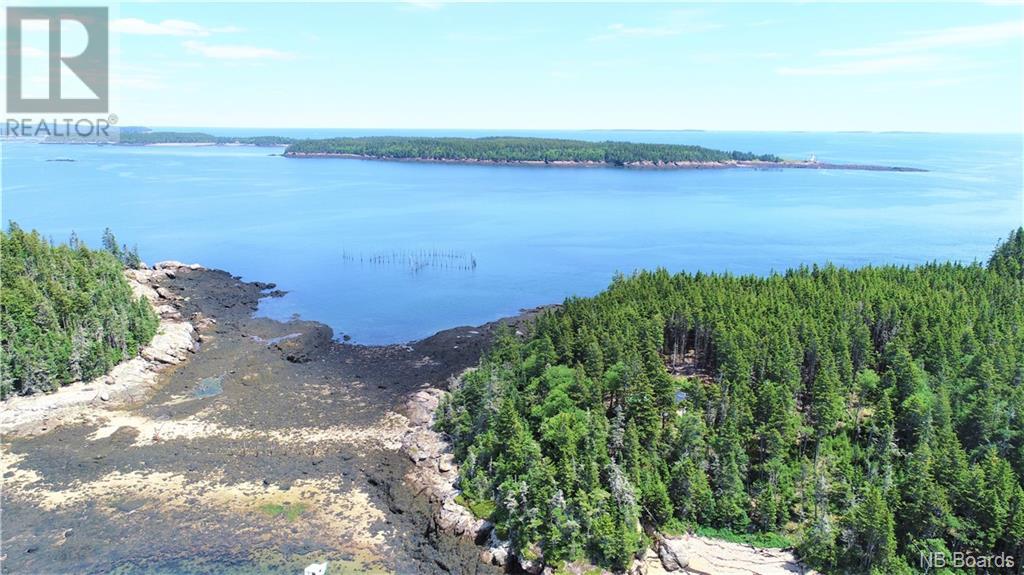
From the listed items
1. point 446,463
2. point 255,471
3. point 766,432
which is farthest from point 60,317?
point 766,432

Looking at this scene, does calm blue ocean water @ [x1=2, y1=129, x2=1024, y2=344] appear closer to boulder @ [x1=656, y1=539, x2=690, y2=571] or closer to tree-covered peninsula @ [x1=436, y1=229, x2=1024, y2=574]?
tree-covered peninsula @ [x1=436, y1=229, x2=1024, y2=574]

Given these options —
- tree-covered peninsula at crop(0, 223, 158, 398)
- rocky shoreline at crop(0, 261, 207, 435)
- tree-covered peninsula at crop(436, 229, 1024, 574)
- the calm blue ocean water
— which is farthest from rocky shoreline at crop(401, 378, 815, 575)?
tree-covered peninsula at crop(0, 223, 158, 398)

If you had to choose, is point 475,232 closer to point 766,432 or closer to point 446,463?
point 446,463

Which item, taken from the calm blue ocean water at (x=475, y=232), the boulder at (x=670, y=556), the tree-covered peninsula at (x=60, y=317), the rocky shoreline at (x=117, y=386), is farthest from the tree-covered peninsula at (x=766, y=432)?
the tree-covered peninsula at (x=60, y=317)

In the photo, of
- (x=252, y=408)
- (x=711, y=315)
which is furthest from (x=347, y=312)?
(x=711, y=315)

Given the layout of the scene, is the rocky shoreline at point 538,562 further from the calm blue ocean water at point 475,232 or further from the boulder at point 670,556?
the calm blue ocean water at point 475,232

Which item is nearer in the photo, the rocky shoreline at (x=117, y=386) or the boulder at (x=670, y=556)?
the boulder at (x=670, y=556)
